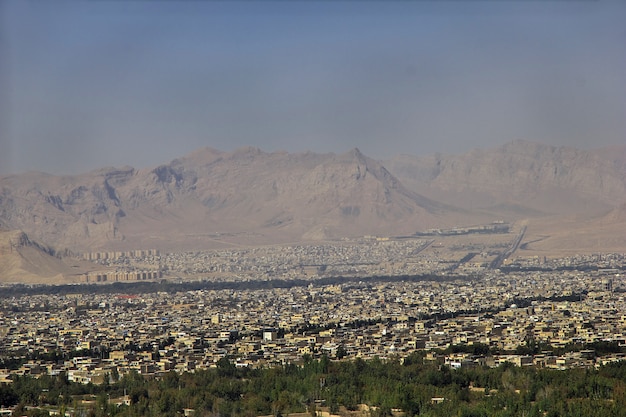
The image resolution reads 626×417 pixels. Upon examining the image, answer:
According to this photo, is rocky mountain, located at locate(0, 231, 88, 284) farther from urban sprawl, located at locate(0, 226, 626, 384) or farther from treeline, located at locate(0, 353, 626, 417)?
treeline, located at locate(0, 353, 626, 417)

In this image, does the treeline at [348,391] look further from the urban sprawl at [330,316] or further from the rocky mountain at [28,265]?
the rocky mountain at [28,265]

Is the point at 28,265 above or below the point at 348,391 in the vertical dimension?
above

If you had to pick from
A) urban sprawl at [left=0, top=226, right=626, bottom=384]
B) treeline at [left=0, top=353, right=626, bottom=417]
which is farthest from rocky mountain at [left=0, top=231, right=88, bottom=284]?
treeline at [left=0, top=353, right=626, bottom=417]

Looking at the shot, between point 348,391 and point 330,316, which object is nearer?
point 348,391

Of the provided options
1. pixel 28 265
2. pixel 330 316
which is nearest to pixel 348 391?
pixel 330 316

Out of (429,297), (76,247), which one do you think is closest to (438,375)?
(429,297)

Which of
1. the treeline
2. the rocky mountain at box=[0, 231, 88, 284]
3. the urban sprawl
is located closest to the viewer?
the treeline

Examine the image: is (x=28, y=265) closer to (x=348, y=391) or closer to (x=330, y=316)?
(x=330, y=316)

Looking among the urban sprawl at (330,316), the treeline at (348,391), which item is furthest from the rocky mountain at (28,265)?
the treeline at (348,391)
